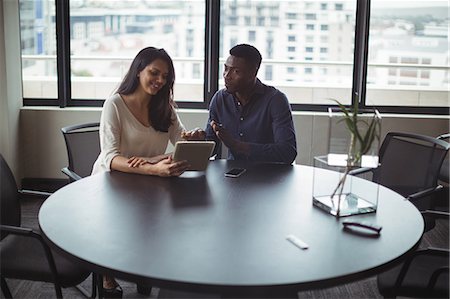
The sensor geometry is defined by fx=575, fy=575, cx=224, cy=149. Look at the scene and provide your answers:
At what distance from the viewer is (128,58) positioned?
4.60 m

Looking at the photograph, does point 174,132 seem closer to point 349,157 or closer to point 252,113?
point 252,113

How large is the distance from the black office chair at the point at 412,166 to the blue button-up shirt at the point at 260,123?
0.44 metres

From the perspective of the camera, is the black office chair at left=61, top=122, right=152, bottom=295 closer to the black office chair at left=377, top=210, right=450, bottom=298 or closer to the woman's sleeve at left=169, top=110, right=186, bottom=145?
the woman's sleeve at left=169, top=110, right=186, bottom=145

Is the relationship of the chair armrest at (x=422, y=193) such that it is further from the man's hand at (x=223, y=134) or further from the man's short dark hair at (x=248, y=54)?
the man's short dark hair at (x=248, y=54)

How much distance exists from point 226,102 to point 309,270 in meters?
1.71

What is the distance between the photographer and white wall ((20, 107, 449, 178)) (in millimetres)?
4336

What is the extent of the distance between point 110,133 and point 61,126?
1922 millimetres

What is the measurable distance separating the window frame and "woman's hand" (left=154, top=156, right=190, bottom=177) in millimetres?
2083

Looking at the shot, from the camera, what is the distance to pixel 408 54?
453 cm

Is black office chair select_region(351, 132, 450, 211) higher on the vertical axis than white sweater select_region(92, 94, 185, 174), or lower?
lower

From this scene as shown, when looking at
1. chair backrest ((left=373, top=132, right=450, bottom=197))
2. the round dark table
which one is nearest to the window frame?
chair backrest ((left=373, top=132, right=450, bottom=197))

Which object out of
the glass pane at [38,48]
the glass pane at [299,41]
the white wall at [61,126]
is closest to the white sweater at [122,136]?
the white wall at [61,126]

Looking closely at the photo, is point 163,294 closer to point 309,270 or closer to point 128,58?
point 309,270

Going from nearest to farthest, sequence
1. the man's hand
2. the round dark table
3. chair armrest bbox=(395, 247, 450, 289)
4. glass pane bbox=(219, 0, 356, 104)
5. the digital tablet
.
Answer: the round dark table < chair armrest bbox=(395, 247, 450, 289) < the digital tablet < the man's hand < glass pane bbox=(219, 0, 356, 104)
